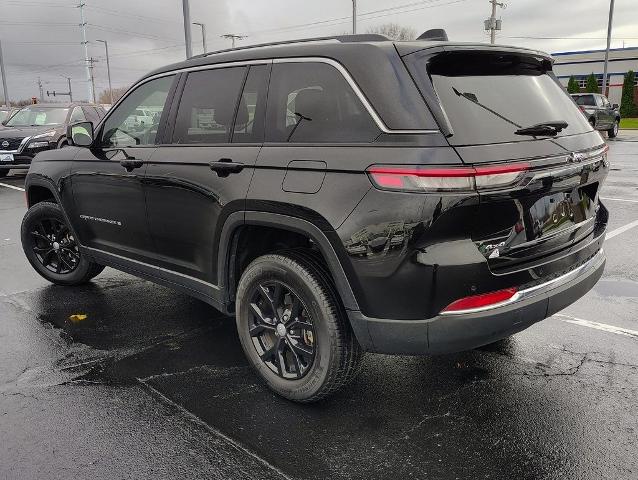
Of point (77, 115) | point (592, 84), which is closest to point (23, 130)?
point (77, 115)

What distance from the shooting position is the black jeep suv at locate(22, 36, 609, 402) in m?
2.46

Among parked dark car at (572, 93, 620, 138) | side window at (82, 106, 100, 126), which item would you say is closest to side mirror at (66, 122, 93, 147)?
side window at (82, 106, 100, 126)

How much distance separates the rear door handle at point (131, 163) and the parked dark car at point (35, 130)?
1011 centimetres

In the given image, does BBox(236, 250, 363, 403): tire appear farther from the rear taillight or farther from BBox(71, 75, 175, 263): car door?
BBox(71, 75, 175, 263): car door

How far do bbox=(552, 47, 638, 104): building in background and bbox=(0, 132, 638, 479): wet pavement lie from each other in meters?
57.8

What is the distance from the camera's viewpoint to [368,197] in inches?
99.5

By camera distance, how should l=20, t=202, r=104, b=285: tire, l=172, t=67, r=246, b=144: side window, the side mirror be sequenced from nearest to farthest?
l=172, t=67, r=246, b=144: side window < the side mirror < l=20, t=202, r=104, b=285: tire

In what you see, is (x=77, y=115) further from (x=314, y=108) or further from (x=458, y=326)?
(x=458, y=326)

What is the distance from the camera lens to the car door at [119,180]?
12.8 feet

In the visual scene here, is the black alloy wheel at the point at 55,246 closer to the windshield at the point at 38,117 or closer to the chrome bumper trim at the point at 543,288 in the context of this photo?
the chrome bumper trim at the point at 543,288

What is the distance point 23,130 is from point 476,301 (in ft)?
45.4

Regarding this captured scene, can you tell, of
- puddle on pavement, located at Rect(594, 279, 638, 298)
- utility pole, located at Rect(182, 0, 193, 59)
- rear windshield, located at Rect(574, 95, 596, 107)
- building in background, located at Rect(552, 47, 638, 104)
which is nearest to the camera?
puddle on pavement, located at Rect(594, 279, 638, 298)

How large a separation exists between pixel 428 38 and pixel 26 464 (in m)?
2.98

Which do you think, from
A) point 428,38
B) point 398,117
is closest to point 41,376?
point 398,117
